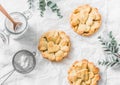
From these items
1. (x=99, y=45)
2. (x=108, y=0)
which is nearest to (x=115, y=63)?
(x=99, y=45)

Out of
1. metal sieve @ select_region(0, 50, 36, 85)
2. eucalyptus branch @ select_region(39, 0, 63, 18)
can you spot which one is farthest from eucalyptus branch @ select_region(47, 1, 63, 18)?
metal sieve @ select_region(0, 50, 36, 85)

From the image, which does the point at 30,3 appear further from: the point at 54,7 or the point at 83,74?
the point at 83,74

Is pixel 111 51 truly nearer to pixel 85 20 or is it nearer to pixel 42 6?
pixel 85 20

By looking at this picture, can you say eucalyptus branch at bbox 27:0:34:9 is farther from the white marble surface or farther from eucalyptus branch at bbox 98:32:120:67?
eucalyptus branch at bbox 98:32:120:67

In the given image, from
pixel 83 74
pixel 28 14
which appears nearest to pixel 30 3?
pixel 28 14

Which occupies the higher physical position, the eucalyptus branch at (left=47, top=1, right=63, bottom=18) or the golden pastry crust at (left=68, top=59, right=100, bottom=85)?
the eucalyptus branch at (left=47, top=1, right=63, bottom=18)

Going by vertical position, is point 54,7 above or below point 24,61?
above
